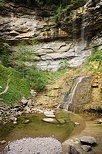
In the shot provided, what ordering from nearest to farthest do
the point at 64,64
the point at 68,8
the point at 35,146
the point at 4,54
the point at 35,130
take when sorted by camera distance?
1. the point at 35,146
2. the point at 35,130
3. the point at 4,54
4. the point at 68,8
5. the point at 64,64

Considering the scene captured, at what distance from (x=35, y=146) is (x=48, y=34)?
1399 cm

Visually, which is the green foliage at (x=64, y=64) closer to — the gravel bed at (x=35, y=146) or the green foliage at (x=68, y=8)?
the green foliage at (x=68, y=8)

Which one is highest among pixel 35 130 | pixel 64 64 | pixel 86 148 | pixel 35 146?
pixel 64 64

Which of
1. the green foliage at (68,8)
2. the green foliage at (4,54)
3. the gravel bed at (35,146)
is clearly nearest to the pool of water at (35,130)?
the gravel bed at (35,146)

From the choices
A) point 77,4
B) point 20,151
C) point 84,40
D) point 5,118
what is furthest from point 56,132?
point 77,4

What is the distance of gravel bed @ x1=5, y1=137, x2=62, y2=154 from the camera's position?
111 inches

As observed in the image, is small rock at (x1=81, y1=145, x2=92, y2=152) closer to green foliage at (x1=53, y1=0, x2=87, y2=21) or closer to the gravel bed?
the gravel bed

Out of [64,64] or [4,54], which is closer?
[4,54]

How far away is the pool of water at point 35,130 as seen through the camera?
3.64m

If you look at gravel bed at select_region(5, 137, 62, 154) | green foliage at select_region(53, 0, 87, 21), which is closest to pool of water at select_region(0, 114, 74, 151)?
gravel bed at select_region(5, 137, 62, 154)

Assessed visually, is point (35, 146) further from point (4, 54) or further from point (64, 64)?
point (64, 64)

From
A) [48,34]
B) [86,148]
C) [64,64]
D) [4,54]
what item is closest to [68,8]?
[48,34]

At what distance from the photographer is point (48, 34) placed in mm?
15070

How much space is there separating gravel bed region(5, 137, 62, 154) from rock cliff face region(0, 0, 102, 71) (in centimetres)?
1210
